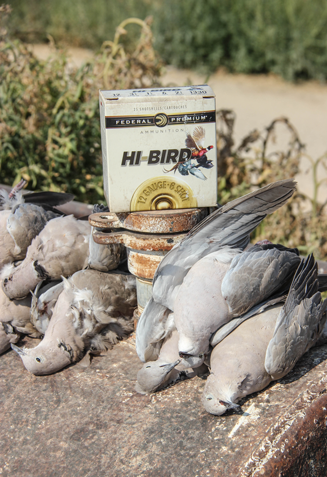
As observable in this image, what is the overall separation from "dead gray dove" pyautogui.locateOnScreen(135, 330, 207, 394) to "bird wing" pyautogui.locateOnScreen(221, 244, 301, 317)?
27 cm

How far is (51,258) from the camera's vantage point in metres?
2.15

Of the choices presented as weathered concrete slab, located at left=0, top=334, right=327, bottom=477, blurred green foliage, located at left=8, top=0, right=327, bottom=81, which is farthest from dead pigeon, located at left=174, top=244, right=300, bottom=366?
blurred green foliage, located at left=8, top=0, right=327, bottom=81

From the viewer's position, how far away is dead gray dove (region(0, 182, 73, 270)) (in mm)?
2207

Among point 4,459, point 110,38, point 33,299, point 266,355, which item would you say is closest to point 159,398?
point 266,355

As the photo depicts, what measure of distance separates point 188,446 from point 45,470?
0.46m

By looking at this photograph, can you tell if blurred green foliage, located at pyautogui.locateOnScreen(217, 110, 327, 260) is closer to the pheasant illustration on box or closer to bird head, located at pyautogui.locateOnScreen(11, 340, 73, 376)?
the pheasant illustration on box

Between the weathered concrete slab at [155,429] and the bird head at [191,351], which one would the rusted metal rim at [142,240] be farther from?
the weathered concrete slab at [155,429]

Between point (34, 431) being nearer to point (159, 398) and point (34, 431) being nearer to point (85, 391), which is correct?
point (85, 391)

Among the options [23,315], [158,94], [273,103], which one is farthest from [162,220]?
[273,103]

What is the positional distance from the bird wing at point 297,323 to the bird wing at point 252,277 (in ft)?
0.23

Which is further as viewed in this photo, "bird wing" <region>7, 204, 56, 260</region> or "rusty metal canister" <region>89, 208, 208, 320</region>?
"bird wing" <region>7, 204, 56, 260</region>

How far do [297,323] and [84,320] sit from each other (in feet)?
2.82

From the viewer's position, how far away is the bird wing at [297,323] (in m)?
1.61

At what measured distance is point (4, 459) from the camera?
1.62 m
